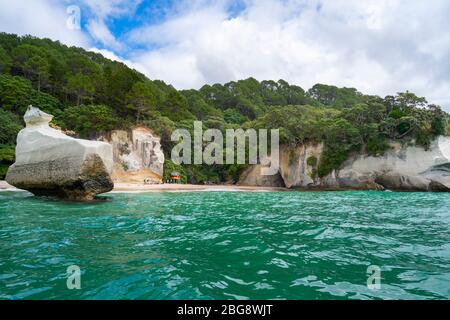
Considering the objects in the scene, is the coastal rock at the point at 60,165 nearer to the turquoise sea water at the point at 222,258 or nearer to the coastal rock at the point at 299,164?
the turquoise sea water at the point at 222,258

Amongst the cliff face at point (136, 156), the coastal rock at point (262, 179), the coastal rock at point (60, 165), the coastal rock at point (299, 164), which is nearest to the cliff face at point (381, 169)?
the coastal rock at point (299, 164)

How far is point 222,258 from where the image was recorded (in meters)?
5.48

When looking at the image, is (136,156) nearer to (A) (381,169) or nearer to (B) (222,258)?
(A) (381,169)

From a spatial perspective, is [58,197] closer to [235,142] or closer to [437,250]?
[437,250]

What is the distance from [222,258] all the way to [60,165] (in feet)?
40.8

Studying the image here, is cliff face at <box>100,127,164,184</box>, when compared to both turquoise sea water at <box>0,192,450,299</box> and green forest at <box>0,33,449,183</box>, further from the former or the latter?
turquoise sea water at <box>0,192,450,299</box>

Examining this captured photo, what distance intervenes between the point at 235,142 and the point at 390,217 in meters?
35.4

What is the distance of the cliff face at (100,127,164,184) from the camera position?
3409 centimetres

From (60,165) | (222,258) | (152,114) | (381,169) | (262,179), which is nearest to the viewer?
(222,258)

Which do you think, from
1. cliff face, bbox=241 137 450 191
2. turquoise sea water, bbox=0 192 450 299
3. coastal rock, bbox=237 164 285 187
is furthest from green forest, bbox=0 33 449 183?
turquoise sea water, bbox=0 192 450 299

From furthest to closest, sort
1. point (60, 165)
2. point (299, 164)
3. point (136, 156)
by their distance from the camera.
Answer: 1. point (299, 164)
2. point (136, 156)
3. point (60, 165)

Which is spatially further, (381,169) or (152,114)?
(152,114)

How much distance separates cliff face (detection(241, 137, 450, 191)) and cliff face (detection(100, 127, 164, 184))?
16.8 meters

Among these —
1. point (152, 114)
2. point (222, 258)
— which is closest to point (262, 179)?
point (152, 114)
